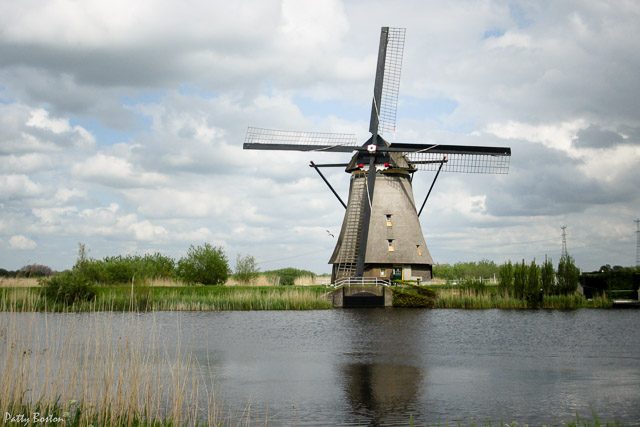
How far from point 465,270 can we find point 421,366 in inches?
1795

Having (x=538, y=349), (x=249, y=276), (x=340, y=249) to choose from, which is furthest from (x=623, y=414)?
(x=249, y=276)

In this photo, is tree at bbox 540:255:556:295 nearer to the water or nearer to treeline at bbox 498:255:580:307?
treeline at bbox 498:255:580:307

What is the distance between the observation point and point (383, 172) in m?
32.3

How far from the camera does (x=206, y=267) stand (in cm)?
3731

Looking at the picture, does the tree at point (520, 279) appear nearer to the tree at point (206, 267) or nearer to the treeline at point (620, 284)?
the treeline at point (620, 284)

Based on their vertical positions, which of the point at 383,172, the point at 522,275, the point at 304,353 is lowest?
the point at 304,353

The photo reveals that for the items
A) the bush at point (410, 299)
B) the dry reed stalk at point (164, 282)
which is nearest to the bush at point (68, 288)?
the dry reed stalk at point (164, 282)

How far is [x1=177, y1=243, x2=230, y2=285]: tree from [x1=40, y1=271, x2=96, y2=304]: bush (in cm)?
1138

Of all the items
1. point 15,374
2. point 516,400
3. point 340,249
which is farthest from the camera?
point 340,249

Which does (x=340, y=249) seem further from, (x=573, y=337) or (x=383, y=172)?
(x=573, y=337)

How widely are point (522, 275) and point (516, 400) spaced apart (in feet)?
64.7

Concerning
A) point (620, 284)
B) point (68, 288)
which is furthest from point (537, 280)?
point (68, 288)

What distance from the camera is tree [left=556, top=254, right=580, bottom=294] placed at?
29125 mm

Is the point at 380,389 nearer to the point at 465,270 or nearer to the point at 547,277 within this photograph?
the point at 547,277
